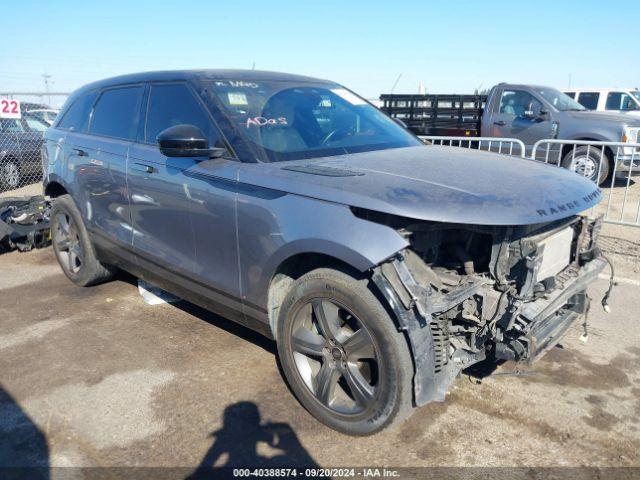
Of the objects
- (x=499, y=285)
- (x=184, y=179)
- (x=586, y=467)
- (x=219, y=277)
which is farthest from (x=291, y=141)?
(x=586, y=467)

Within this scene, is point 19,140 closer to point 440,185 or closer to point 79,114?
point 79,114

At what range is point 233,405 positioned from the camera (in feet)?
10.3

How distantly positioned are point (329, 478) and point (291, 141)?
6.36 ft

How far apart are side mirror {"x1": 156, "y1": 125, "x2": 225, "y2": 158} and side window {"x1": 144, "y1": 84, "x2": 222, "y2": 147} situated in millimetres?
125

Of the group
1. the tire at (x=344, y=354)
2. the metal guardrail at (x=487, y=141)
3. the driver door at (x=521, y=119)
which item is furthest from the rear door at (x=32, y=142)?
the tire at (x=344, y=354)

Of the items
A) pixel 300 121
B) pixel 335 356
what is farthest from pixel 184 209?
pixel 335 356

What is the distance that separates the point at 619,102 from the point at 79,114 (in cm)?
1421

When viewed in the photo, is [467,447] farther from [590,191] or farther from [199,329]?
[199,329]

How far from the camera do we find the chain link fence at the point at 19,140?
34.0 ft

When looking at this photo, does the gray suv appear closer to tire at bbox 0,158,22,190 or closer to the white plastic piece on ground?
the white plastic piece on ground

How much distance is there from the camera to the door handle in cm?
363

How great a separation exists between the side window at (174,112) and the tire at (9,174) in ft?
27.0

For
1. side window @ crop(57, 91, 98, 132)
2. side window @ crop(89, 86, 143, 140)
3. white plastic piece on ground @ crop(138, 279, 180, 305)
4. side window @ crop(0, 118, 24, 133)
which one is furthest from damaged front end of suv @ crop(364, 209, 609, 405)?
side window @ crop(0, 118, 24, 133)

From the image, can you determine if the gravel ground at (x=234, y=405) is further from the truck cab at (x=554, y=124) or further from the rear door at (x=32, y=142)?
the rear door at (x=32, y=142)
